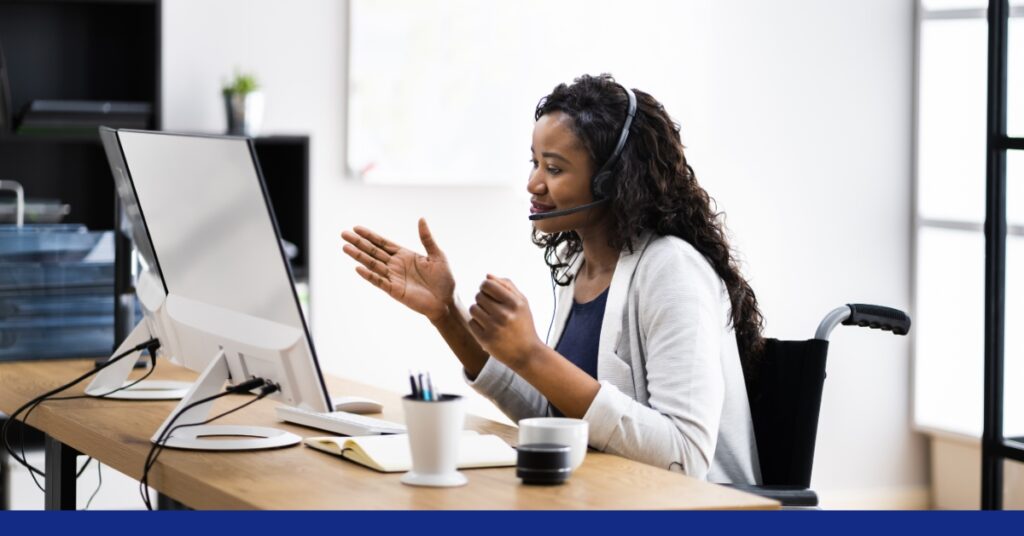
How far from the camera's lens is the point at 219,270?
182 centimetres

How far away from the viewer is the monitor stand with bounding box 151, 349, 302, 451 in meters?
1.80

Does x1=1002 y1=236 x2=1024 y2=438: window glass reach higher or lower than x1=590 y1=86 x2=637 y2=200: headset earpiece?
lower

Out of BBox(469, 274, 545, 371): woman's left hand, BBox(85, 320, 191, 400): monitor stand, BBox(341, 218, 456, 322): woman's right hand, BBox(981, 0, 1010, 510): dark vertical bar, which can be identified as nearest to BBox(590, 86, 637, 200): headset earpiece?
BBox(341, 218, 456, 322): woman's right hand

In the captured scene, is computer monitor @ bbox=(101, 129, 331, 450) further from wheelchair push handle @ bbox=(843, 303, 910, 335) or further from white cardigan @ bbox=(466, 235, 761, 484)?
wheelchair push handle @ bbox=(843, 303, 910, 335)

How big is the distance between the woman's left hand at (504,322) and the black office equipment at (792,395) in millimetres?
436

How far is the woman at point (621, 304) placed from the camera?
1.83 m

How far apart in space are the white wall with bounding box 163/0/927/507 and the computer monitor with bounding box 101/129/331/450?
81.7 inches

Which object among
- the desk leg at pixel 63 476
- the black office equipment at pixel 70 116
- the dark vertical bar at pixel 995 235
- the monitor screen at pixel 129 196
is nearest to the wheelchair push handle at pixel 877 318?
the monitor screen at pixel 129 196

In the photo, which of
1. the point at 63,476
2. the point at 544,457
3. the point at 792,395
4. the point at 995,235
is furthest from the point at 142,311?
the point at 995,235

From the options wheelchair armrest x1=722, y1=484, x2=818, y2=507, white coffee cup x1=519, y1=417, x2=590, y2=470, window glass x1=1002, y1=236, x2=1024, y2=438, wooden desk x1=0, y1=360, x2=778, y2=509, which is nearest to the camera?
wooden desk x1=0, y1=360, x2=778, y2=509

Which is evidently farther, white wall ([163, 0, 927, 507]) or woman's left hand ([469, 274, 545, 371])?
white wall ([163, 0, 927, 507])

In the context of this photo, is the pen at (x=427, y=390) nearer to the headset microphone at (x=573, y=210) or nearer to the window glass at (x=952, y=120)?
the headset microphone at (x=573, y=210)

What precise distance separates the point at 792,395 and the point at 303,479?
83 centimetres

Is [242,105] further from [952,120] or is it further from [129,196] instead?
[952,120]
